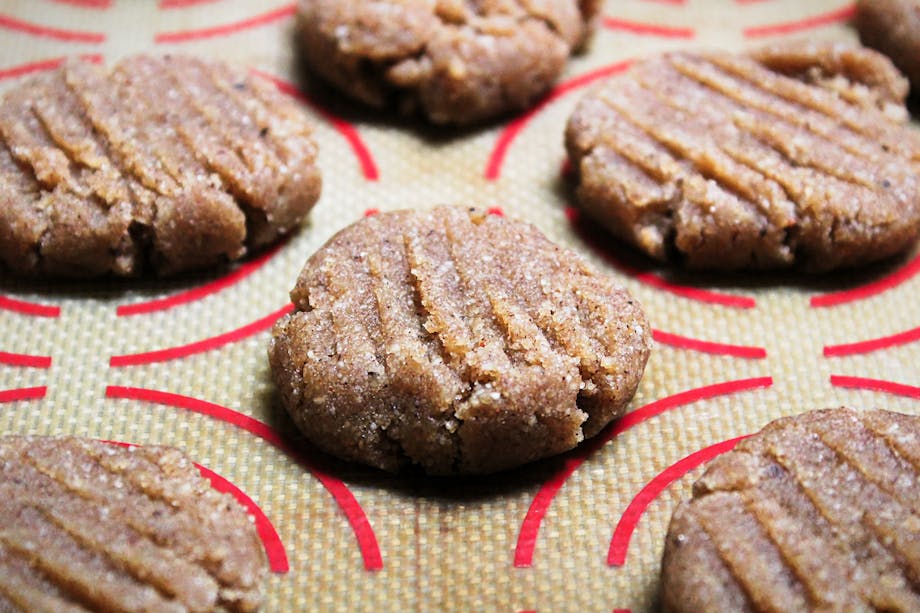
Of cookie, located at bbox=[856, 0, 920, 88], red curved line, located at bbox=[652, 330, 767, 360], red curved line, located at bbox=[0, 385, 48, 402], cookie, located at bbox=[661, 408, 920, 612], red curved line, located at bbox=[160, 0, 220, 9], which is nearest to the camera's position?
cookie, located at bbox=[661, 408, 920, 612]

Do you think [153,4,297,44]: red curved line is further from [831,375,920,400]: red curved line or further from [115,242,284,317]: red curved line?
[831,375,920,400]: red curved line

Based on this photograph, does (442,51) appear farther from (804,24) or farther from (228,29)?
(804,24)

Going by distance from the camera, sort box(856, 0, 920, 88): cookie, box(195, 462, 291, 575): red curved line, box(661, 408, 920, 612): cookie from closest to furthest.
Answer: box(661, 408, 920, 612): cookie
box(195, 462, 291, 575): red curved line
box(856, 0, 920, 88): cookie

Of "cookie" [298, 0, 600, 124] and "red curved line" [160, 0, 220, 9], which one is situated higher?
"cookie" [298, 0, 600, 124]

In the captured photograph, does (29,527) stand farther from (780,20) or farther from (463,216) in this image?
(780,20)

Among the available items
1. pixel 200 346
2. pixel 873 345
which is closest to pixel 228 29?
pixel 200 346

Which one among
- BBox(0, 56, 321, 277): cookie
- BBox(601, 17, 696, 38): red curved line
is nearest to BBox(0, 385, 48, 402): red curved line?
BBox(0, 56, 321, 277): cookie

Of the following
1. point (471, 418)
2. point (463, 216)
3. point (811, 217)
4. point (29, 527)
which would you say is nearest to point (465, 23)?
point (463, 216)
